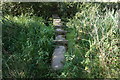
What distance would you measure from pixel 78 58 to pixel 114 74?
75 centimetres

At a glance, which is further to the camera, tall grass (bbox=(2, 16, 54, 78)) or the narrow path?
the narrow path

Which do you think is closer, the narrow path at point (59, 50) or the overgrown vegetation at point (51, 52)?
the overgrown vegetation at point (51, 52)

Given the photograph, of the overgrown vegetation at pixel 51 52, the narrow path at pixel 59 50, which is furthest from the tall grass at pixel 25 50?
the narrow path at pixel 59 50

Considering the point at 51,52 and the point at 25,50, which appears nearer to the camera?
the point at 25,50

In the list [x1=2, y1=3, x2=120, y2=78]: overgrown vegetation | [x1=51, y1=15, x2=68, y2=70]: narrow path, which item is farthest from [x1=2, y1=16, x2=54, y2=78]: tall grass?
[x1=51, y1=15, x2=68, y2=70]: narrow path

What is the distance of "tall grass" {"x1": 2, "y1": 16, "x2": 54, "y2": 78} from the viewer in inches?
112

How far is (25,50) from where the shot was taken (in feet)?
10.5

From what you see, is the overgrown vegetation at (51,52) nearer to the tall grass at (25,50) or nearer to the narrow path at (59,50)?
the tall grass at (25,50)

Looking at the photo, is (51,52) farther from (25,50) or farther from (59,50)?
(25,50)

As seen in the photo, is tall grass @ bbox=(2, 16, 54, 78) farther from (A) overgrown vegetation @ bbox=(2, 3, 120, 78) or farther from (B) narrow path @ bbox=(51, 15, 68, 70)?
(B) narrow path @ bbox=(51, 15, 68, 70)

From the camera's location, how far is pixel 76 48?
3.69 m

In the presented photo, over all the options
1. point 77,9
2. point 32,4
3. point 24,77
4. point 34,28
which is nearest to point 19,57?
point 24,77

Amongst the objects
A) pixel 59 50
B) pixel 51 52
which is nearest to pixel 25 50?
pixel 51 52

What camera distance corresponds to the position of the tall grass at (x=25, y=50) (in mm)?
2846
